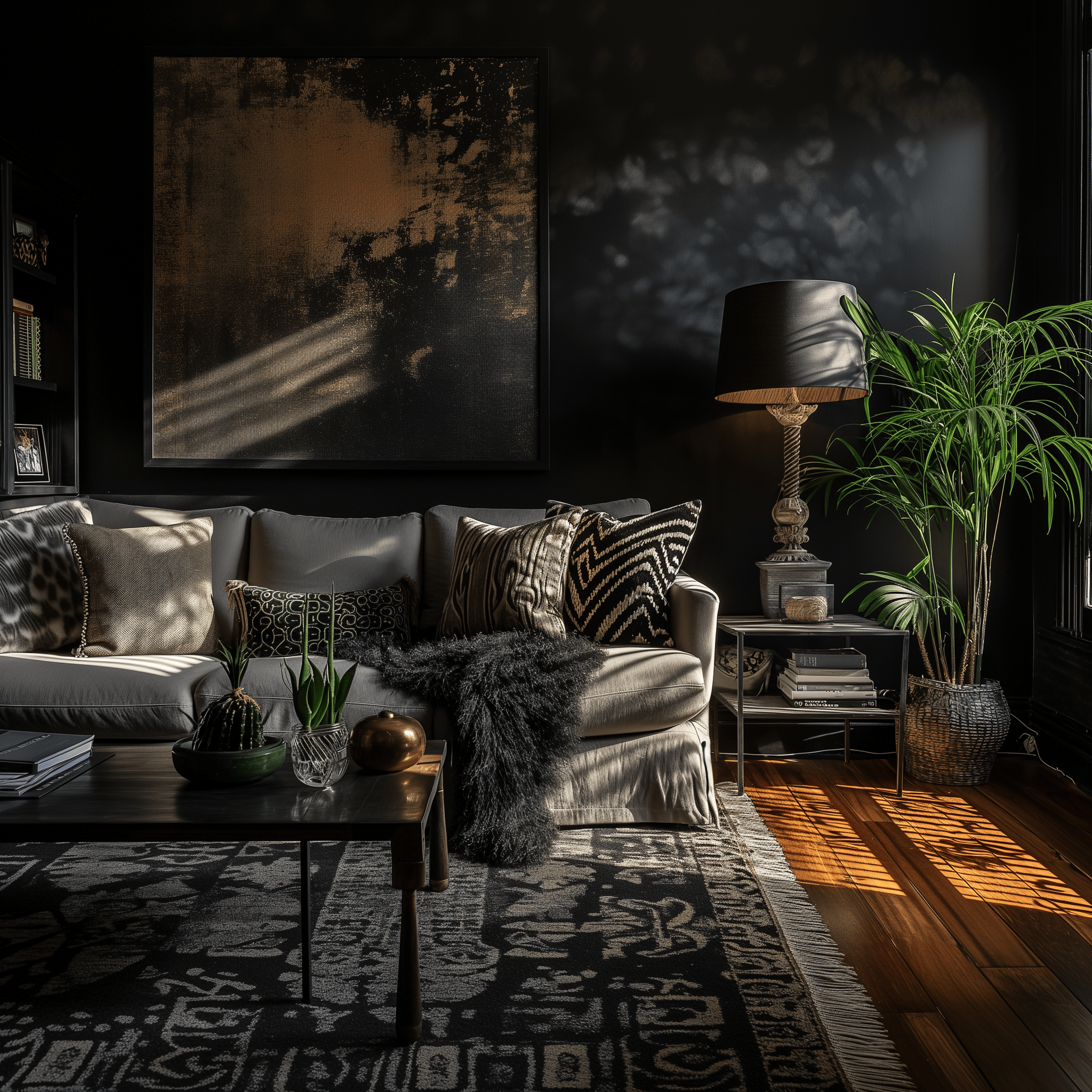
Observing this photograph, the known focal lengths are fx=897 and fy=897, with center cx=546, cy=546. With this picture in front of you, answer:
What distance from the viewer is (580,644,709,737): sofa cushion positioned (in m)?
2.50

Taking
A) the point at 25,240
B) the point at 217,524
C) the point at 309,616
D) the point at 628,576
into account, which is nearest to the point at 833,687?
the point at 628,576

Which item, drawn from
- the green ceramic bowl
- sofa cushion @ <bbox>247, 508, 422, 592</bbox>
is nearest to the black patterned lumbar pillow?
sofa cushion @ <bbox>247, 508, 422, 592</bbox>

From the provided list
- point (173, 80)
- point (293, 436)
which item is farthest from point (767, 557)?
point (173, 80)

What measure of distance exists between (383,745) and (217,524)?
171 cm

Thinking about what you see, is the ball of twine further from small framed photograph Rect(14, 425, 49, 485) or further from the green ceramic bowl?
small framed photograph Rect(14, 425, 49, 485)

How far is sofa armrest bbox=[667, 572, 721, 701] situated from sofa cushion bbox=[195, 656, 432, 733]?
78cm

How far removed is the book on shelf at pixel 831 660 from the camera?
297 cm

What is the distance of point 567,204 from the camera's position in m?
3.45

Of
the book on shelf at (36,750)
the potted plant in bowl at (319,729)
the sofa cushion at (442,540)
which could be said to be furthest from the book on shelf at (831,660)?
the book on shelf at (36,750)

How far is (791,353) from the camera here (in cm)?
295

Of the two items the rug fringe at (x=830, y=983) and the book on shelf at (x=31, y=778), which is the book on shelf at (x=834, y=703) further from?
the book on shelf at (x=31, y=778)

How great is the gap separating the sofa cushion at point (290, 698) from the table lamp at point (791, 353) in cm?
137

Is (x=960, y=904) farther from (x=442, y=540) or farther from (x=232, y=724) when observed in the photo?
(x=442, y=540)

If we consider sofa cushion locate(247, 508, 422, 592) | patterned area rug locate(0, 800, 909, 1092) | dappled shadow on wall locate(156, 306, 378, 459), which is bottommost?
patterned area rug locate(0, 800, 909, 1092)
